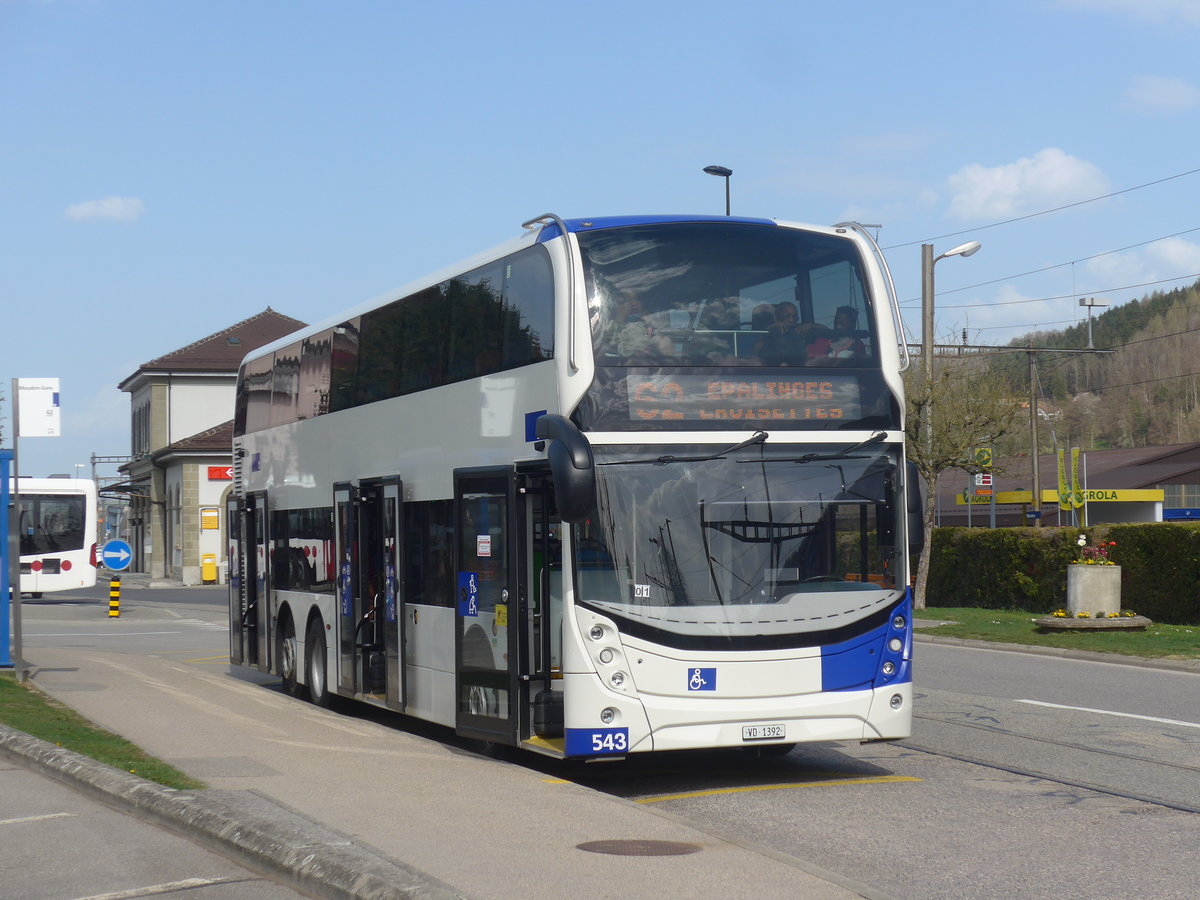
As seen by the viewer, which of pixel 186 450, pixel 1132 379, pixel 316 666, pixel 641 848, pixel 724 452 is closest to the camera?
pixel 641 848

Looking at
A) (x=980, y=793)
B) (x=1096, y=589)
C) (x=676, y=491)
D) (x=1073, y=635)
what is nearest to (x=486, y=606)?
(x=676, y=491)

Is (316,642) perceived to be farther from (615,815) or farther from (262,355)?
(615,815)

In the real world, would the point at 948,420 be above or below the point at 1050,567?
above

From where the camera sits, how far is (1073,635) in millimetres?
23516

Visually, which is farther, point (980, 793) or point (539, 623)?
point (539, 623)

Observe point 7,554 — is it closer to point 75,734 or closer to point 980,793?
point 75,734

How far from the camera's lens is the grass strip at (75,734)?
9.85 meters

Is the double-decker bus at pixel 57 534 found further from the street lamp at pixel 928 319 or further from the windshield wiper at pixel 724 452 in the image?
the windshield wiper at pixel 724 452

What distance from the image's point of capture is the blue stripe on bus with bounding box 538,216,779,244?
1057cm

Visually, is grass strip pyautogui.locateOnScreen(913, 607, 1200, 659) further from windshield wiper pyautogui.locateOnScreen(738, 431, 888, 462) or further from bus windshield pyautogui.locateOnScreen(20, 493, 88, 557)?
bus windshield pyautogui.locateOnScreen(20, 493, 88, 557)

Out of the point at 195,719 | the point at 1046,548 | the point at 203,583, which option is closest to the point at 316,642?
the point at 195,719

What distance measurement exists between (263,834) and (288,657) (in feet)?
32.1

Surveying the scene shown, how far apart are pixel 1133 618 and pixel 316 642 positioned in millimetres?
14326

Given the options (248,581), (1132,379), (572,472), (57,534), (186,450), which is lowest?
(248,581)
